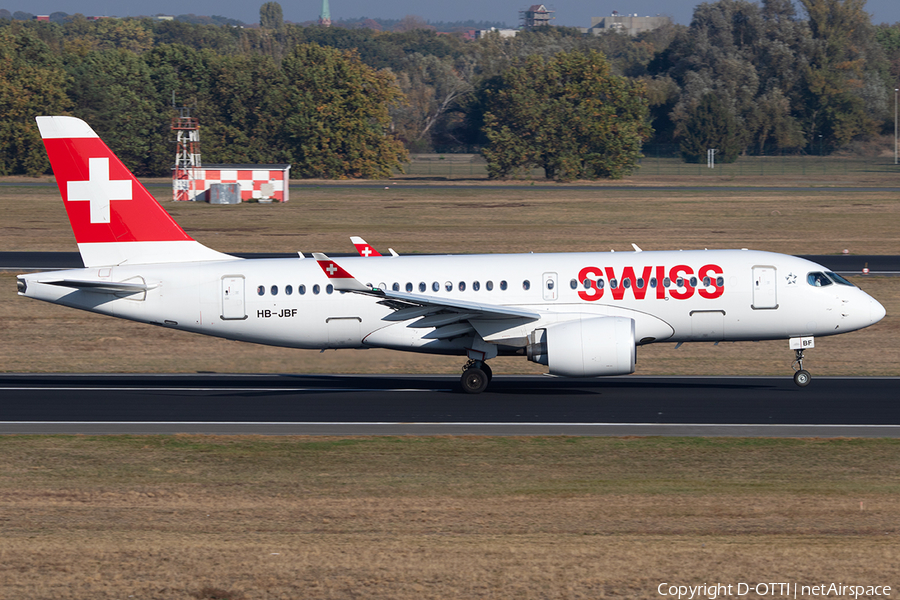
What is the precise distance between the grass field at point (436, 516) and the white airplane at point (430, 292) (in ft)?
18.6

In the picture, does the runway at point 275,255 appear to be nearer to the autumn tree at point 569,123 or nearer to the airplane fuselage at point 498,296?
the airplane fuselage at point 498,296

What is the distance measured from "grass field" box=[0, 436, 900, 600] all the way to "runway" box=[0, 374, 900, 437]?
54.0 inches

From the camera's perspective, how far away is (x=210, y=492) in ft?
59.3

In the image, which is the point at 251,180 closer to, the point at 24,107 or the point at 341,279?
the point at 24,107

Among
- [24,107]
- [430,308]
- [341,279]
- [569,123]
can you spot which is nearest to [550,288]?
[430,308]

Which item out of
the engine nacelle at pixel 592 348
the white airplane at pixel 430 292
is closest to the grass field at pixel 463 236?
the white airplane at pixel 430 292

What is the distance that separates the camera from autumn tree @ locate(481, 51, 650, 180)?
115 metres

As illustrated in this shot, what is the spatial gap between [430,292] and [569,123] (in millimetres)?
92410

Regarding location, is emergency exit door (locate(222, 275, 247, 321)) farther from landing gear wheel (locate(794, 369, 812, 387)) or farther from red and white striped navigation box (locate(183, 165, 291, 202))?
red and white striped navigation box (locate(183, 165, 291, 202))

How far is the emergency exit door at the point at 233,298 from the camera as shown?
27.9m

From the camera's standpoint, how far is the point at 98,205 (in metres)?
28.3

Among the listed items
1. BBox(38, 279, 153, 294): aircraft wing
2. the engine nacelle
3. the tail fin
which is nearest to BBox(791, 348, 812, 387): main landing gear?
the engine nacelle

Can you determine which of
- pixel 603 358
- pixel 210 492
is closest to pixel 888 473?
pixel 603 358

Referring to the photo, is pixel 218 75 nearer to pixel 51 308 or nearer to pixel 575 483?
pixel 51 308
